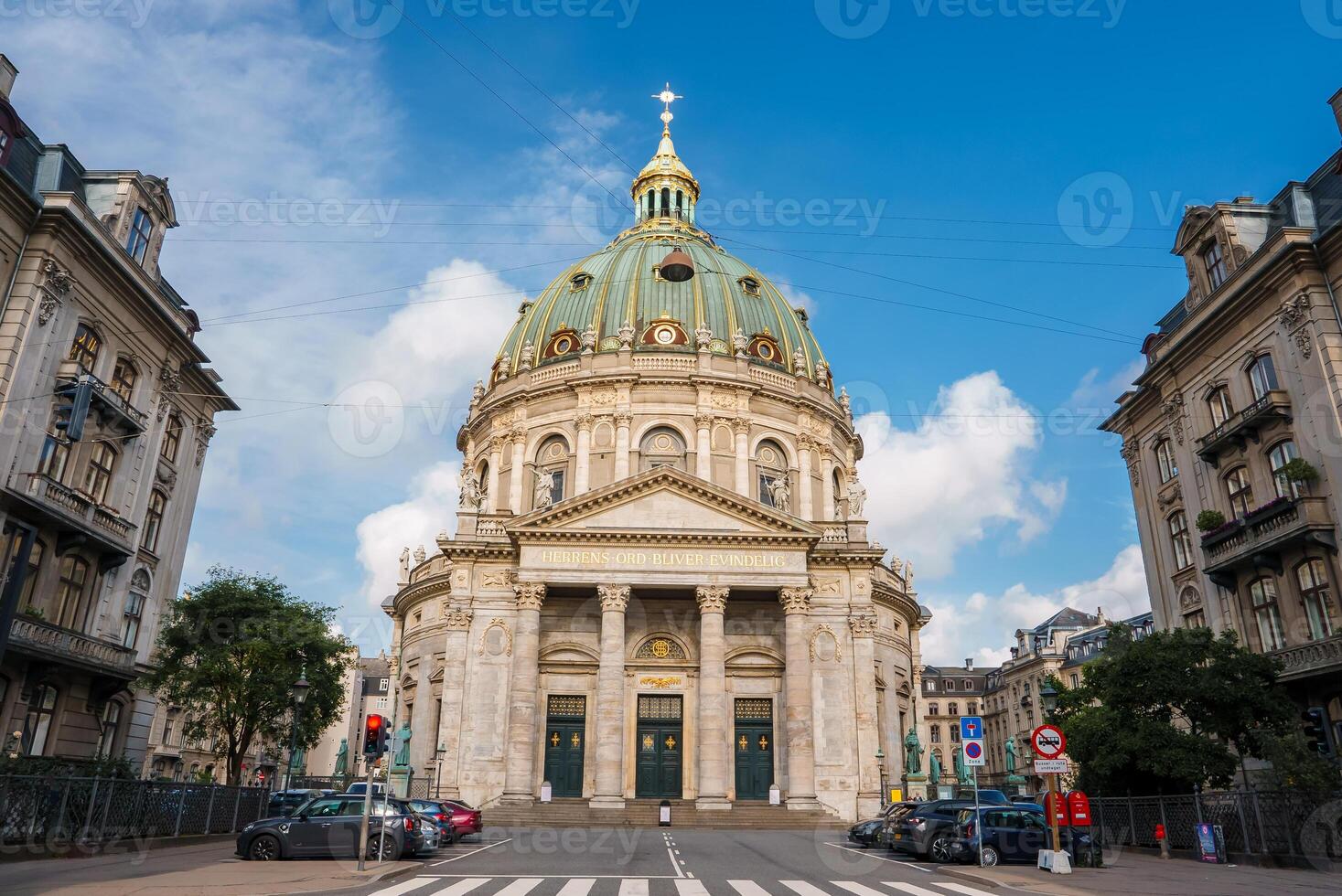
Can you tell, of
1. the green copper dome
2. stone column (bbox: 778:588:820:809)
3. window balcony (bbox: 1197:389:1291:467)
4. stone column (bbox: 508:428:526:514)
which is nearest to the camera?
window balcony (bbox: 1197:389:1291:467)

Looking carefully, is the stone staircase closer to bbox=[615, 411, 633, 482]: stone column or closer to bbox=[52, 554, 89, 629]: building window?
bbox=[52, 554, 89, 629]: building window

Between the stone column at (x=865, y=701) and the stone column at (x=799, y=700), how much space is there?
2670mm

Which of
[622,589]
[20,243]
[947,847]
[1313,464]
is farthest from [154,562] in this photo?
[1313,464]

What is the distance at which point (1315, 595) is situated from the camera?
1170 inches

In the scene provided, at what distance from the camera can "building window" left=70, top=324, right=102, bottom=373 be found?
2955 centimetres

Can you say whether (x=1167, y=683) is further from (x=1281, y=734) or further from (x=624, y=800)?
(x=624, y=800)

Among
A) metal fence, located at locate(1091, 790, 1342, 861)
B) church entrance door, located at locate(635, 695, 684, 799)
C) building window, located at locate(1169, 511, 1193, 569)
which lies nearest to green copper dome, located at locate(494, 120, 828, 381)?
church entrance door, located at locate(635, 695, 684, 799)

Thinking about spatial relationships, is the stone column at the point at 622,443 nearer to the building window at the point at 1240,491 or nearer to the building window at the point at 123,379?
the building window at the point at 123,379

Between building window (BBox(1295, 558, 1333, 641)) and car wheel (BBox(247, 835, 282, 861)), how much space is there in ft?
99.3

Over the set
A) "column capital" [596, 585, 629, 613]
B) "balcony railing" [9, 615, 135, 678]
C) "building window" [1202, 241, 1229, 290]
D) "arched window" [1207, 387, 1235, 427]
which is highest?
"building window" [1202, 241, 1229, 290]

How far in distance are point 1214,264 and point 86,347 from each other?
135ft

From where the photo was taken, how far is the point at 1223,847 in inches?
880

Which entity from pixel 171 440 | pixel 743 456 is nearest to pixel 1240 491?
pixel 743 456

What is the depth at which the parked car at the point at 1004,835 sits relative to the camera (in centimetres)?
2200
